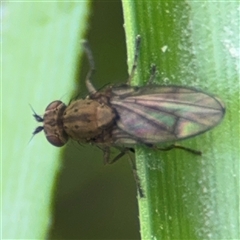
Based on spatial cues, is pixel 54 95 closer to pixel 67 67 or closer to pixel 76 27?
pixel 67 67

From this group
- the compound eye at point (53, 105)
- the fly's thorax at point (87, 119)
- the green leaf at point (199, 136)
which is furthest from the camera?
the compound eye at point (53, 105)

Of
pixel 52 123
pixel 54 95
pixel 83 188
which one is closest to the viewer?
pixel 52 123

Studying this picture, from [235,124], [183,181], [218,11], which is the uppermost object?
[218,11]

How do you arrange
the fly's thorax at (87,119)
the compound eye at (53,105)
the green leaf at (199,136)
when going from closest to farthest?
the green leaf at (199,136) < the fly's thorax at (87,119) < the compound eye at (53,105)

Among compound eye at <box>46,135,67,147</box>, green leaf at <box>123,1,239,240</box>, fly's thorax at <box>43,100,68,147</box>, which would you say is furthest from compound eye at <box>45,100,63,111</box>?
green leaf at <box>123,1,239,240</box>

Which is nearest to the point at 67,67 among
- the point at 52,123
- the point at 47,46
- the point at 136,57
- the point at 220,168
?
the point at 47,46

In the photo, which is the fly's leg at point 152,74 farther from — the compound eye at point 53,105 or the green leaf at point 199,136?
the compound eye at point 53,105

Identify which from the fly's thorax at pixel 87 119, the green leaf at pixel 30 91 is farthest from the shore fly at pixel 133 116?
the green leaf at pixel 30 91
